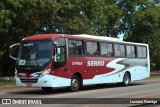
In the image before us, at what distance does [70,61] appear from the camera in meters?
21.1

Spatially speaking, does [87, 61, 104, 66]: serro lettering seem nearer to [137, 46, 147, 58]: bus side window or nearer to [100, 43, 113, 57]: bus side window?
[100, 43, 113, 57]: bus side window

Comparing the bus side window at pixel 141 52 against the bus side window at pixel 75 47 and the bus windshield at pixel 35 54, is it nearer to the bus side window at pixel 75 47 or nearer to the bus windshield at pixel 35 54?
the bus side window at pixel 75 47

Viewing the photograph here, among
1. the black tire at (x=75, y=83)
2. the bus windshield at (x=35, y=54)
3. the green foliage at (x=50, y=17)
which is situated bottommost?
the black tire at (x=75, y=83)

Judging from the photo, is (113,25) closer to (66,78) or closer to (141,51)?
(141,51)

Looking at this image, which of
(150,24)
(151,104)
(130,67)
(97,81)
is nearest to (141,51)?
(130,67)

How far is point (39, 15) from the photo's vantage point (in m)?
31.2

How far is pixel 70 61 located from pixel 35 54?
2.03 meters

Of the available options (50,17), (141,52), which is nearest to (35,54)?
(141,52)

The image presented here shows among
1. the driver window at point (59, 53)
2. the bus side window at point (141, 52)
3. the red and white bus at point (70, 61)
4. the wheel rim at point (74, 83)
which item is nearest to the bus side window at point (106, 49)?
the red and white bus at point (70, 61)

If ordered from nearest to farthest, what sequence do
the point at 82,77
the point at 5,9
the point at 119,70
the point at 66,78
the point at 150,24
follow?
the point at 66,78 < the point at 82,77 < the point at 119,70 < the point at 5,9 < the point at 150,24

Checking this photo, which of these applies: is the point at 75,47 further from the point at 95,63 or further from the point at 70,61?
the point at 95,63

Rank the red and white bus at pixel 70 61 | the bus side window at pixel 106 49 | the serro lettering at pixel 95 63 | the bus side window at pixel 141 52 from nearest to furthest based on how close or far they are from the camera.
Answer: the red and white bus at pixel 70 61 < the serro lettering at pixel 95 63 < the bus side window at pixel 106 49 < the bus side window at pixel 141 52

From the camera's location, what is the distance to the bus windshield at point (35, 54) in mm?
19906

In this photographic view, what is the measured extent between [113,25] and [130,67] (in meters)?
19.4
